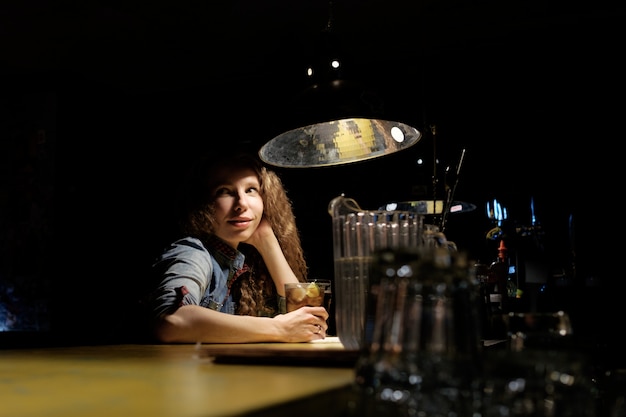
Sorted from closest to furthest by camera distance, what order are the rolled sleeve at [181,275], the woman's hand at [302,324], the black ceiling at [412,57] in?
the woman's hand at [302,324], the rolled sleeve at [181,275], the black ceiling at [412,57]

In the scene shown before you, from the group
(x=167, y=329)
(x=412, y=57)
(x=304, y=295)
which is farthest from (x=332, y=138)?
(x=412, y=57)

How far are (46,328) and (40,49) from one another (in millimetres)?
2152

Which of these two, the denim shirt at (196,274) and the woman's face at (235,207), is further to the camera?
the woman's face at (235,207)

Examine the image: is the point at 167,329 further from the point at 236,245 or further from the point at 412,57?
the point at 412,57

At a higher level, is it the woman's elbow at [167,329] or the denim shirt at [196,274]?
the denim shirt at [196,274]

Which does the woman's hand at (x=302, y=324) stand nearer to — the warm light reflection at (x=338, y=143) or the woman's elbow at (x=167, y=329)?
the woman's elbow at (x=167, y=329)

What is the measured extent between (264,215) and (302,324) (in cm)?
113

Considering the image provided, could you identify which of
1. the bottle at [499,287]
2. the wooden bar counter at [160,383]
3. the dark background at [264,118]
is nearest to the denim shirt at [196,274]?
the dark background at [264,118]

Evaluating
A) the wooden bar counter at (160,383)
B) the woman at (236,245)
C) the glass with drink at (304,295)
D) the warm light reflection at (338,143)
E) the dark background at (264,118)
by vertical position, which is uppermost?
the dark background at (264,118)

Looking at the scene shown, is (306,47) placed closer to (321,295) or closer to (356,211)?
(321,295)

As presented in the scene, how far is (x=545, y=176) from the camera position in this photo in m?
4.31

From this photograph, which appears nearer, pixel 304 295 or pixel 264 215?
pixel 304 295

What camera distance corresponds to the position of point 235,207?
2672 mm

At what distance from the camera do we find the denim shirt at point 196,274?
2029mm
